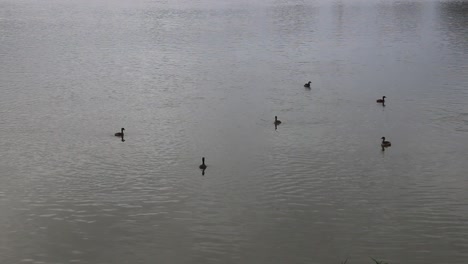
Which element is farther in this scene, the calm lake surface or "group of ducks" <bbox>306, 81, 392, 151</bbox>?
"group of ducks" <bbox>306, 81, 392, 151</bbox>

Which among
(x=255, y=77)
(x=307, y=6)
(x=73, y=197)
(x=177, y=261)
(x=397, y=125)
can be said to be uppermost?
(x=307, y=6)

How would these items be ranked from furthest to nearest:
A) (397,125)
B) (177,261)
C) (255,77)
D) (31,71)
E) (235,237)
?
(31,71)
(255,77)
(397,125)
(235,237)
(177,261)

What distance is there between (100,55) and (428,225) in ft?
94.3

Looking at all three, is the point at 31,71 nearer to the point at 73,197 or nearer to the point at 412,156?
the point at 73,197

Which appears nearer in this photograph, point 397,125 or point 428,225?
point 428,225

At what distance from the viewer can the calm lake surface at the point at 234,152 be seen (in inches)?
589

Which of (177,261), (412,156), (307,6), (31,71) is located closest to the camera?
(177,261)

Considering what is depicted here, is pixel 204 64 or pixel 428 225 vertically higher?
pixel 204 64

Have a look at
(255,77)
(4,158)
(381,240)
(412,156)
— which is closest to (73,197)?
(4,158)

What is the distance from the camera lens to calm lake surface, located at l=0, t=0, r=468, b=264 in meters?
15.0

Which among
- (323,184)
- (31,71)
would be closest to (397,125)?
(323,184)

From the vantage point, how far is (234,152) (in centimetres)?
2134

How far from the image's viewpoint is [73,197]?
17.6 m

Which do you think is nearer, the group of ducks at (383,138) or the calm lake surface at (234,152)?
the calm lake surface at (234,152)
